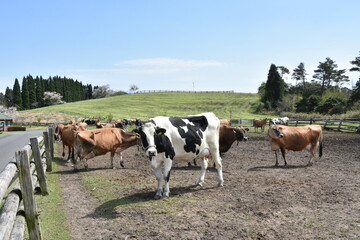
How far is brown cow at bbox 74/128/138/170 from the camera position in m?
12.0

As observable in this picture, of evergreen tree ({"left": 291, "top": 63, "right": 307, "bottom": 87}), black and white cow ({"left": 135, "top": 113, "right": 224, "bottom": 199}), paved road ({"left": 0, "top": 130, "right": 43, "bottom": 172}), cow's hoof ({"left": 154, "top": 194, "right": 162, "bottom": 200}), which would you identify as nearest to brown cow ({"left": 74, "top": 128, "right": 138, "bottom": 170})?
paved road ({"left": 0, "top": 130, "right": 43, "bottom": 172})

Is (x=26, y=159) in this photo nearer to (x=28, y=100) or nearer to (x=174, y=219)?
(x=174, y=219)

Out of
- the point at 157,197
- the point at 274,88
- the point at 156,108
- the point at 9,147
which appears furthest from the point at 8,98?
the point at 157,197

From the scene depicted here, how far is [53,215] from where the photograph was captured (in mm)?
6930

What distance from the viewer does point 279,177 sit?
10578 mm

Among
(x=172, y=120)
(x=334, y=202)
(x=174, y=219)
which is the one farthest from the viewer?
(x=172, y=120)

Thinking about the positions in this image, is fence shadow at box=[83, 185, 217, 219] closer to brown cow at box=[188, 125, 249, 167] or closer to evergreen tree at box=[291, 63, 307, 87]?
brown cow at box=[188, 125, 249, 167]

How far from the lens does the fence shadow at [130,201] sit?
22.8 ft

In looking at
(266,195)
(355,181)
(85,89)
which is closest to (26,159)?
(266,195)

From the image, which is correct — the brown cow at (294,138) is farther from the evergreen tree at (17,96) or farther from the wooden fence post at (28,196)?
the evergreen tree at (17,96)

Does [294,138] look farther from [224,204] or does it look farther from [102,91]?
[102,91]

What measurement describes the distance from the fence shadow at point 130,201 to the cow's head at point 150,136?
1.21 m

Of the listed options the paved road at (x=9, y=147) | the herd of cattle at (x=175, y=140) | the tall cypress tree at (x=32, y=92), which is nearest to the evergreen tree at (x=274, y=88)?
the paved road at (x=9, y=147)

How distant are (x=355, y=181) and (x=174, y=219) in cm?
664
